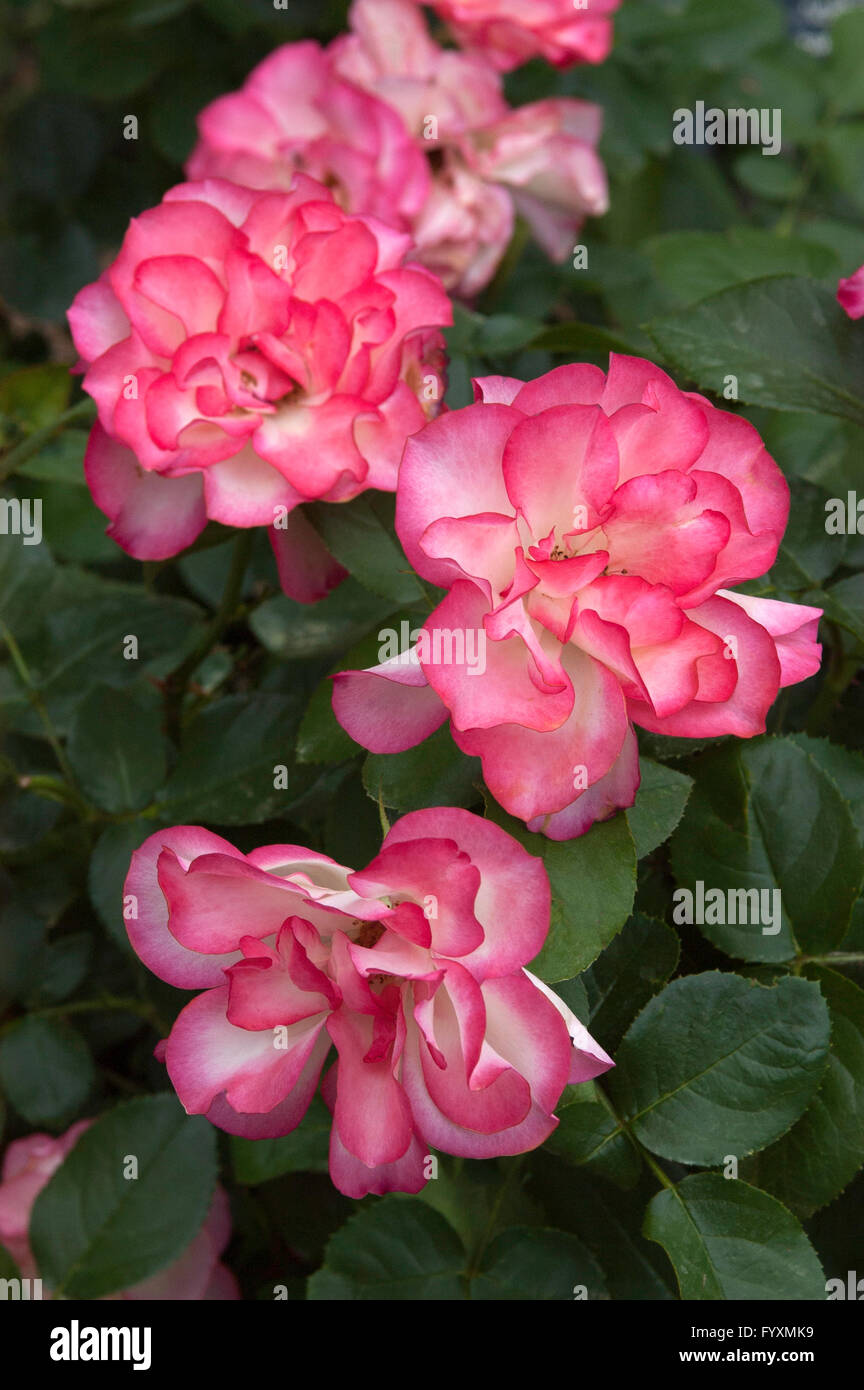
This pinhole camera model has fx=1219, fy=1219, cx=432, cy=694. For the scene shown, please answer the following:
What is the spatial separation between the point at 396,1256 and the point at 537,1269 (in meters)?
0.05

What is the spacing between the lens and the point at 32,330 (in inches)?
38.1

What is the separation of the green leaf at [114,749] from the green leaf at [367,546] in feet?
0.48

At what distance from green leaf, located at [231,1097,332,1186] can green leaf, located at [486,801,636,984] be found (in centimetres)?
18

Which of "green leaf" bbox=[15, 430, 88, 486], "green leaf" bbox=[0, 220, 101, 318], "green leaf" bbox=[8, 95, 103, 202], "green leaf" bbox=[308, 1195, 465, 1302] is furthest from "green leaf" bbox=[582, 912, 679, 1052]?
"green leaf" bbox=[8, 95, 103, 202]

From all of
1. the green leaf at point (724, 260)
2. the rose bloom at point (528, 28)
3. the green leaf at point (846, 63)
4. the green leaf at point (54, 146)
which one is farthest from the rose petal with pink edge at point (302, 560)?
the green leaf at point (846, 63)

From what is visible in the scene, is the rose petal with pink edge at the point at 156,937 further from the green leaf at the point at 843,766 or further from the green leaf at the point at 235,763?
the green leaf at the point at 843,766

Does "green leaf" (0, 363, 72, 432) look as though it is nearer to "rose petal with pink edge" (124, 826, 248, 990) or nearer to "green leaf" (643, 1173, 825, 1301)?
"rose petal with pink edge" (124, 826, 248, 990)

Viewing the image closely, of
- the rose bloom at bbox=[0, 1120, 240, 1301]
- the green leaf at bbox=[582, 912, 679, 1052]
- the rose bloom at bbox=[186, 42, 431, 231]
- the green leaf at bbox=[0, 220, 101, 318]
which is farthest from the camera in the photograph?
the green leaf at bbox=[0, 220, 101, 318]

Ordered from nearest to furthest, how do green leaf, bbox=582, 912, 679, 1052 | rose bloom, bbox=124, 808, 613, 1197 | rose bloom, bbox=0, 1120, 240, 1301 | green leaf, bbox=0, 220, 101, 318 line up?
rose bloom, bbox=124, 808, 613, 1197 → green leaf, bbox=582, 912, 679, 1052 → rose bloom, bbox=0, 1120, 240, 1301 → green leaf, bbox=0, 220, 101, 318

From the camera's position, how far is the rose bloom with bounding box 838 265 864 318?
0.44 meters

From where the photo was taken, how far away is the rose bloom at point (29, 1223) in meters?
0.53

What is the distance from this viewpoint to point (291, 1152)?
48 cm

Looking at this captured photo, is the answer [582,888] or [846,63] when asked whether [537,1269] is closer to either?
[582,888]

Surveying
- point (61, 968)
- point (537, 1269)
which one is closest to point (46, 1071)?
point (61, 968)
